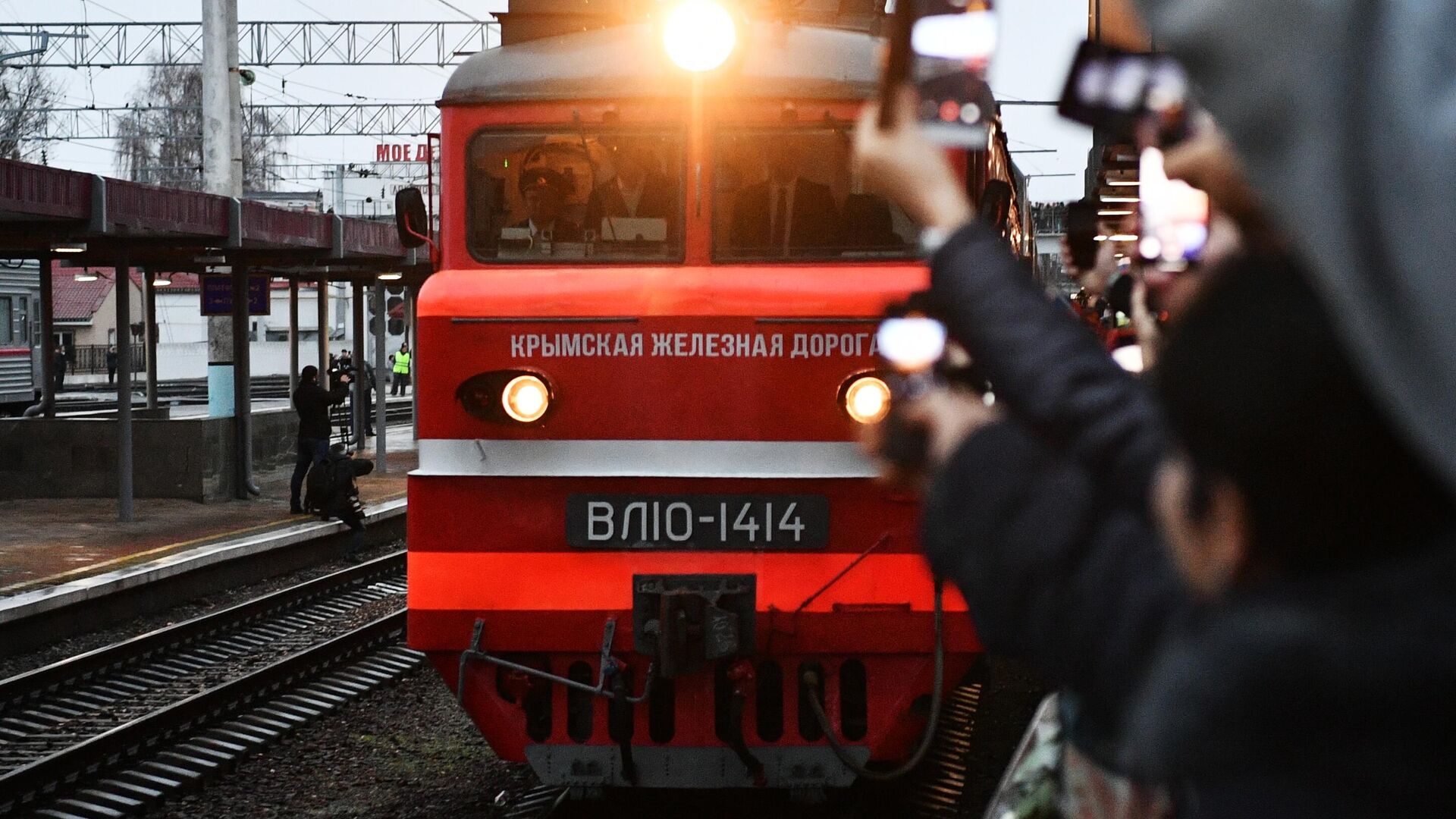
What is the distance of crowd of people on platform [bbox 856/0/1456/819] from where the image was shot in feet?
3.11

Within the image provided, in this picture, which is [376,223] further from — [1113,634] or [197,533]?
[1113,634]

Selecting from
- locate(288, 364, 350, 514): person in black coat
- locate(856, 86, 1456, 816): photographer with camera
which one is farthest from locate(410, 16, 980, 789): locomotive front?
locate(288, 364, 350, 514): person in black coat

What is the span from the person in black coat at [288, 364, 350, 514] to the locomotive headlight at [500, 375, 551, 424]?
10.9 meters

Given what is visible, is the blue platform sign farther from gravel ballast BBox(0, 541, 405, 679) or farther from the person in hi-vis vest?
the person in hi-vis vest

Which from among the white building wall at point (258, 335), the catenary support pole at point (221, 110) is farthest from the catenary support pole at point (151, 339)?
the white building wall at point (258, 335)

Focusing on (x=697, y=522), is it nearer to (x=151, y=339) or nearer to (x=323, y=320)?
(x=151, y=339)

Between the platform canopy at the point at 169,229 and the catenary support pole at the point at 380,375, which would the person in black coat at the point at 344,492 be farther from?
the catenary support pole at the point at 380,375

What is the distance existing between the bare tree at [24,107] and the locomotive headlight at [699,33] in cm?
4708

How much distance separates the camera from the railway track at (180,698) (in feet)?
23.4

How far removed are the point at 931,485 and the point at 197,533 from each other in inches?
568

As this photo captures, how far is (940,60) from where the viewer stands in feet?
5.66

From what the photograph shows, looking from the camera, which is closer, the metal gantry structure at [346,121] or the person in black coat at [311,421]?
the person in black coat at [311,421]

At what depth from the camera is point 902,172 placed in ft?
5.48

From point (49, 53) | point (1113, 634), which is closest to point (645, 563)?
point (1113, 634)
